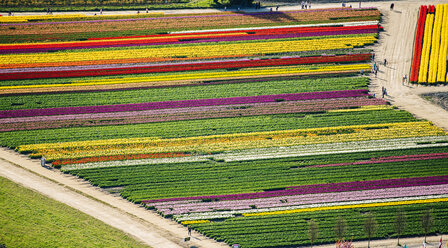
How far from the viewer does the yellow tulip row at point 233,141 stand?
7662 cm

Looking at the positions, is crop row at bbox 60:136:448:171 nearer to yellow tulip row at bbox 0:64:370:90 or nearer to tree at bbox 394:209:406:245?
tree at bbox 394:209:406:245

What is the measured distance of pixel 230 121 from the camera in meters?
82.4

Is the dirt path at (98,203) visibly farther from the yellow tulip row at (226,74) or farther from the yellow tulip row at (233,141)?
the yellow tulip row at (226,74)

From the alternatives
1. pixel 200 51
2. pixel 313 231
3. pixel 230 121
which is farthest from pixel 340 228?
pixel 200 51

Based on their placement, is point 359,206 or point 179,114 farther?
point 179,114

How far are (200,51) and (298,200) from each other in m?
38.2

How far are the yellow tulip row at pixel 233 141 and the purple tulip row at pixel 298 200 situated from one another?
1067cm

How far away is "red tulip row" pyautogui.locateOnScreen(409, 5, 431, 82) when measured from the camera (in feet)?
300

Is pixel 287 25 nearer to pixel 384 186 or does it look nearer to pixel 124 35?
pixel 124 35

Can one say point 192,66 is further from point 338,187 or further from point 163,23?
point 338,187

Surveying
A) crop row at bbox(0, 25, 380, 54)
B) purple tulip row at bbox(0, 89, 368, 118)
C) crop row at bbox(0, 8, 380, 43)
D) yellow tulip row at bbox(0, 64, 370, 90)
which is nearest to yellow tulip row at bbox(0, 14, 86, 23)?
crop row at bbox(0, 8, 380, 43)

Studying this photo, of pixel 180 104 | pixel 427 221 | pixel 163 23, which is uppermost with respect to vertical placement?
pixel 163 23

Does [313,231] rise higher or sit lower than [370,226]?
lower

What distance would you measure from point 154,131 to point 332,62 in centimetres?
3147
